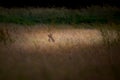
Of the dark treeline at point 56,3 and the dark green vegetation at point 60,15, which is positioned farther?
the dark treeline at point 56,3

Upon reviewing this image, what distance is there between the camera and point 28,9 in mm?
15891

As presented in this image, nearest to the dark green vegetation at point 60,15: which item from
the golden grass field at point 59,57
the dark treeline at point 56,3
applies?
the dark treeline at point 56,3

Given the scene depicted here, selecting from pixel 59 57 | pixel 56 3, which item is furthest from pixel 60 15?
pixel 59 57

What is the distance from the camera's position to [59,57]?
22.6 feet

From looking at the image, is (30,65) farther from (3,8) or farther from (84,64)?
(3,8)

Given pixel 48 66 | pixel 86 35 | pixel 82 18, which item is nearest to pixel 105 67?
pixel 48 66

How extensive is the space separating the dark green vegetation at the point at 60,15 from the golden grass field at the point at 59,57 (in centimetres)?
369


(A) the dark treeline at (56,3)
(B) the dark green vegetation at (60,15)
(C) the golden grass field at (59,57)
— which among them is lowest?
(C) the golden grass field at (59,57)

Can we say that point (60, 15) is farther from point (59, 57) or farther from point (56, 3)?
point (59, 57)

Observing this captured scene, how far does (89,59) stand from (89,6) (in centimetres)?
1083

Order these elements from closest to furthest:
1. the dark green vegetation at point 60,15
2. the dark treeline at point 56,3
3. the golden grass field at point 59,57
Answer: the golden grass field at point 59,57
the dark green vegetation at point 60,15
the dark treeline at point 56,3

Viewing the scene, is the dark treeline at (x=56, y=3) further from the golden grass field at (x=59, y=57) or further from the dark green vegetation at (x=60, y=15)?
the golden grass field at (x=59, y=57)

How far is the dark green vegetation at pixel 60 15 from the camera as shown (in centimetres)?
1338

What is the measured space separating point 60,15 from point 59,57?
7.78 metres
